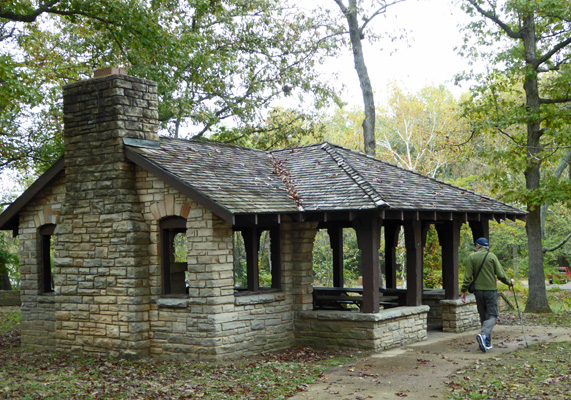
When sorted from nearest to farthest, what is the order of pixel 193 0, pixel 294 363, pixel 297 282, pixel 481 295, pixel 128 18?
pixel 294 363
pixel 481 295
pixel 297 282
pixel 128 18
pixel 193 0

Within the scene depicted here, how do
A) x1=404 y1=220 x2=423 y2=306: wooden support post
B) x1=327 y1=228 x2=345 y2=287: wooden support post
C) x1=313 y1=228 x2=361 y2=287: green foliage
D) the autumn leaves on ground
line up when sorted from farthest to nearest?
x1=313 y1=228 x2=361 y2=287: green foliage, x1=327 y1=228 x2=345 y2=287: wooden support post, x1=404 y1=220 x2=423 y2=306: wooden support post, the autumn leaves on ground

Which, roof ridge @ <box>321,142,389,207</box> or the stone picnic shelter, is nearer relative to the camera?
the stone picnic shelter

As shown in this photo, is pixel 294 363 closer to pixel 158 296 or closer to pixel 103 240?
pixel 158 296

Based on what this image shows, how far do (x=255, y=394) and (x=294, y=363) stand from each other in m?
2.16

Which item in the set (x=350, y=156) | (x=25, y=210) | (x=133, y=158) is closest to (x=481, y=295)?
(x=350, y=156)

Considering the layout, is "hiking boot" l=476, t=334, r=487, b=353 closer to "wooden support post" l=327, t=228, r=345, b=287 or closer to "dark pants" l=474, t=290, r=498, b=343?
"dark pants" l=474, t=290, r=498, b=343

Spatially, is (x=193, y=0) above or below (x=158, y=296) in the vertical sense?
above

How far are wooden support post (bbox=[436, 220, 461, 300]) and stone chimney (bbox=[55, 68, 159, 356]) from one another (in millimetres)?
6386

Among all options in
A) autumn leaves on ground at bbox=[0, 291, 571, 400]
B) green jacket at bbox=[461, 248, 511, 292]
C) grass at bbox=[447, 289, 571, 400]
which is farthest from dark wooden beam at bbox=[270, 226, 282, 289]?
grass at bbox=[447, 289, 571, 400]

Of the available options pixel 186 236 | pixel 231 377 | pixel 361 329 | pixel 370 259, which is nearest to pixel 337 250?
pixel 370 259

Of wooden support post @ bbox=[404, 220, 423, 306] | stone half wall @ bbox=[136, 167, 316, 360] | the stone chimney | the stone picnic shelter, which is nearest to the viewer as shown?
stone half wall @ bbox=[136, 167, 316, 360]

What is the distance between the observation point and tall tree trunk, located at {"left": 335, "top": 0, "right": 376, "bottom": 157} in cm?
2136

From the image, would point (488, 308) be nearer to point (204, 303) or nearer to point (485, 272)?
point (485, 272)

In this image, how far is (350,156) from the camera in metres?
14.2
